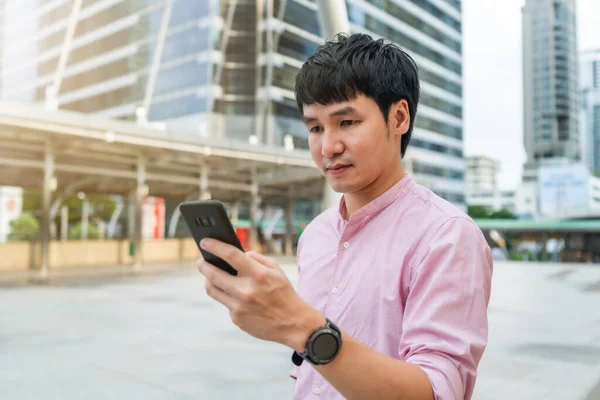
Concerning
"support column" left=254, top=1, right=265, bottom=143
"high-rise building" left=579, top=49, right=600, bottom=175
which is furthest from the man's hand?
"high-rise building" left=579, top=49, right=600, bottom=175

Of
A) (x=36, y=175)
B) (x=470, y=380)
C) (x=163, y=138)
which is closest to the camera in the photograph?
(x=470, y=380)

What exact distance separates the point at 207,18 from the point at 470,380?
5606 cm

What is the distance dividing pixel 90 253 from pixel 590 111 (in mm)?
195560

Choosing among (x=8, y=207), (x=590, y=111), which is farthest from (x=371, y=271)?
(x=590, y=111)

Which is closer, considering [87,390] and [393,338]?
[393,338]

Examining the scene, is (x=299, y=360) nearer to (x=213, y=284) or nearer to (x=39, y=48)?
(x=213, y=284)

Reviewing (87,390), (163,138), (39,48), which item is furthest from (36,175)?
(39,48)

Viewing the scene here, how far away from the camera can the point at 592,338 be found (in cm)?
772

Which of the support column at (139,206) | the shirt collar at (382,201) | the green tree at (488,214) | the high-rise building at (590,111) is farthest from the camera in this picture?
the high-rise building at (590,111)

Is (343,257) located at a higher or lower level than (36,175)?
lower

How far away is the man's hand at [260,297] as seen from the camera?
2.80 ft

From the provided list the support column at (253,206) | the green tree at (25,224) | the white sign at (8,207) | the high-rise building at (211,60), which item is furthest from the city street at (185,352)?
the green tree at (25,224)

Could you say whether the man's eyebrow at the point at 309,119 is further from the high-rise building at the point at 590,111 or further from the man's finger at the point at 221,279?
the high-rise building at the point at 590,111

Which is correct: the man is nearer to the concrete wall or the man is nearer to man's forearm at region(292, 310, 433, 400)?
man's forearm at region(292, 310, 433, 400)
